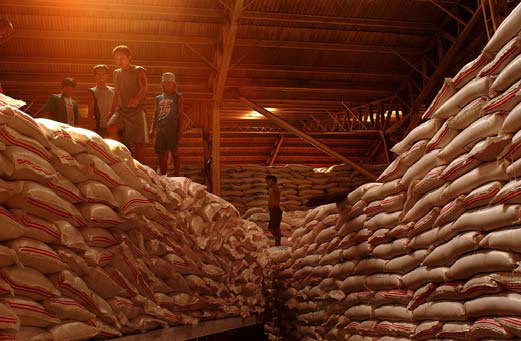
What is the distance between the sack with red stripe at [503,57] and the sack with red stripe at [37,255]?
7.18ft

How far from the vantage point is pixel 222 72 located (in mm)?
9266

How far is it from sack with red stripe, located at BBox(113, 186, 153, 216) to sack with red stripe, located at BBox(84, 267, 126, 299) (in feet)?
1.12

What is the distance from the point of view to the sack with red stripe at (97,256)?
269cm

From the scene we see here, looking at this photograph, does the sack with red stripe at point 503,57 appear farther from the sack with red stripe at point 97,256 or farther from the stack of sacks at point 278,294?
the stack of sacks at point 278,294

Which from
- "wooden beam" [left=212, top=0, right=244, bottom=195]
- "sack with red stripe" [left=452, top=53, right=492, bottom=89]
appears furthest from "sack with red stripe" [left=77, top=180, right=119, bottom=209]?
"wooden beam" [left=212, top=0, right=244, bottom=195]

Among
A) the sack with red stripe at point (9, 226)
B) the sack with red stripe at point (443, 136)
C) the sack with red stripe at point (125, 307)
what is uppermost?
the sack with red stripe at point (443, 136)

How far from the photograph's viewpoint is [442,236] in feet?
9.08

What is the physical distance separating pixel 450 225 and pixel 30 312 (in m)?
2.02

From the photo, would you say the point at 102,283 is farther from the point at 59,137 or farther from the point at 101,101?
the point at 101,101

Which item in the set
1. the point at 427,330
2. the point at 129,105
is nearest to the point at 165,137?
the point at 129,105

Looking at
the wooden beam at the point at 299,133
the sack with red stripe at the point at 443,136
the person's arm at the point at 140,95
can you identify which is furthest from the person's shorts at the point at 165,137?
the wooden beam at the point at 299,133

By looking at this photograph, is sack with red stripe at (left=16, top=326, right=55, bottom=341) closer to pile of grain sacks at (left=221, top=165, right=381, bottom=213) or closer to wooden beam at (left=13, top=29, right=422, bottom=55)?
wooden beam at (left=13, top=29, right=422, bottom=55)

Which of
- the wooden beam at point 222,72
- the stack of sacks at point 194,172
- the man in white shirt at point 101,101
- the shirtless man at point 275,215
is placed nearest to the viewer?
the man in white shirt at point 101,101

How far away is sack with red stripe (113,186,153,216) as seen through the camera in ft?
9.63
